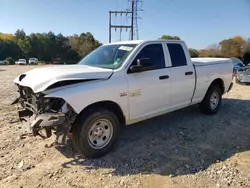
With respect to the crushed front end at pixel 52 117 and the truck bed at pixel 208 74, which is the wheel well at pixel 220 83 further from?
Result: the crushed front end at pixel 52 117

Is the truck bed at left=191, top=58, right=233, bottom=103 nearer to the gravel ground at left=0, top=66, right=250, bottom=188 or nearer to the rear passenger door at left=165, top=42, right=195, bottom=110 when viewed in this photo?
the rear passenger door at left=165, top=42, right=195, bottom=110

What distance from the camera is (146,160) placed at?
4.01 m

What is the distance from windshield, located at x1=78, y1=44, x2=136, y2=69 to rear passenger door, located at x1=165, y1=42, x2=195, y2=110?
3.51 feet

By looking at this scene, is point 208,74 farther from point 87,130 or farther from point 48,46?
point 48,46

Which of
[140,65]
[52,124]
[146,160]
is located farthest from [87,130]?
[140,65]

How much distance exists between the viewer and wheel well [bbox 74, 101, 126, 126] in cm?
386

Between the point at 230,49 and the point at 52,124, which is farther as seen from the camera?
the point at 230,49

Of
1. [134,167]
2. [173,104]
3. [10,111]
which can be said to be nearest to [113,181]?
[134,167]

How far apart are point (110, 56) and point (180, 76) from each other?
1645 millimetres

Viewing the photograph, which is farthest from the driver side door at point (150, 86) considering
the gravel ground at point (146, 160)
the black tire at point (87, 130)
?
the gravel ground at point (146, 160)

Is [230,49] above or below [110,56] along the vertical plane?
above

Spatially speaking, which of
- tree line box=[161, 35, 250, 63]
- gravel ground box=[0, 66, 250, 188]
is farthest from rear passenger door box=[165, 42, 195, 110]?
tree line box=[161, 35, 250, 63]

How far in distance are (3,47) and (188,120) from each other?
80.7 meters

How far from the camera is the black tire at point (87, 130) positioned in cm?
377
